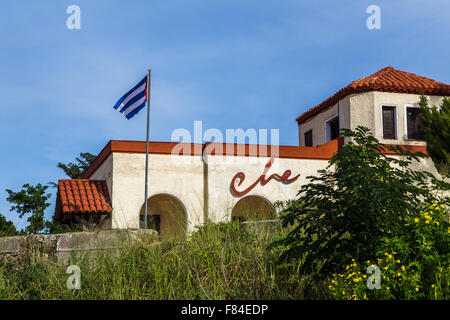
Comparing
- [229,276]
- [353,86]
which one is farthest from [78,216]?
[353,86]

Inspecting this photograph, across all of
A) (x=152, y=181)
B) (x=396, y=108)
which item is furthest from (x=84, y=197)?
(x=396, y=108)

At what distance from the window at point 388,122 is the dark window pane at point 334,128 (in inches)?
89.6

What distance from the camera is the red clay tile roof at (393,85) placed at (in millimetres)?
20109

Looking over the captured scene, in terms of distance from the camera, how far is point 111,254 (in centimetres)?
928

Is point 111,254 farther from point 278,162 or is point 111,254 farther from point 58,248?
point 278,162

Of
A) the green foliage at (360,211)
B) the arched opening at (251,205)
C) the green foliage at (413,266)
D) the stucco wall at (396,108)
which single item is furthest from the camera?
the stucco wall at (396,108)

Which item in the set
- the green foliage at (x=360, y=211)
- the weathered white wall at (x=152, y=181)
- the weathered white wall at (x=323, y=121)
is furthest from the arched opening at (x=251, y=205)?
the green foliage at (x=360, y=211)

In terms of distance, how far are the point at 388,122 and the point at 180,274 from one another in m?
14.5

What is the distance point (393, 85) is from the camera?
2019 cm

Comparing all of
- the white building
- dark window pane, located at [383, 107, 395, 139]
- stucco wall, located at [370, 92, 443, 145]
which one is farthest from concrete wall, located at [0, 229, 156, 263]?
dark window pane, located at [383, 107, 395, 139]

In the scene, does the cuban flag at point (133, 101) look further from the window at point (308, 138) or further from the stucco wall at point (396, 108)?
the window at point (308, 138)

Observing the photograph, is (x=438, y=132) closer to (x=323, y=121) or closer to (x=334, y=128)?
(x=334, y=128)

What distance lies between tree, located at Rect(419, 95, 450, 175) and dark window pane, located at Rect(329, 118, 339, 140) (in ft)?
12.0

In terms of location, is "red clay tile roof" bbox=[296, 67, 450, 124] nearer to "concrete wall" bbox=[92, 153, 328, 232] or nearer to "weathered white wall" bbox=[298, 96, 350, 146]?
"weathered white wall" bbox=[298, 96, 350, 146]
